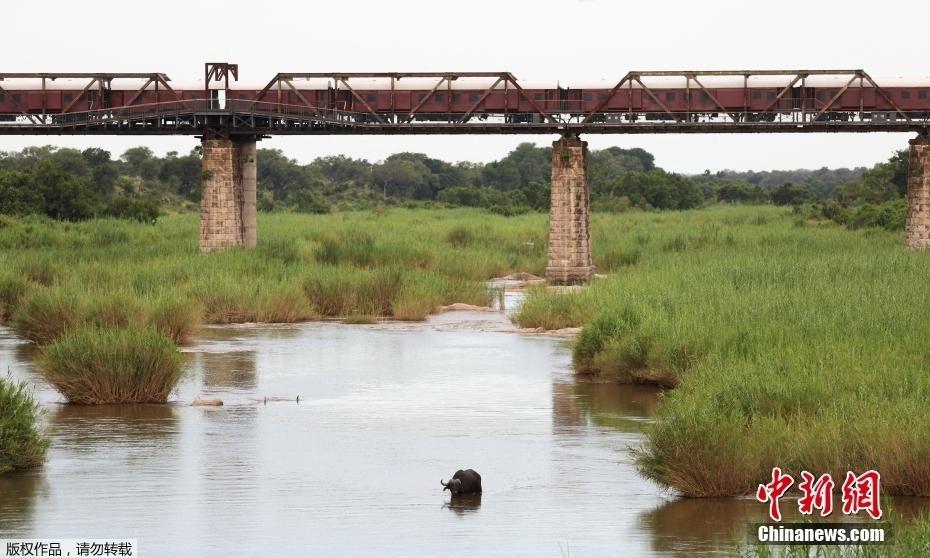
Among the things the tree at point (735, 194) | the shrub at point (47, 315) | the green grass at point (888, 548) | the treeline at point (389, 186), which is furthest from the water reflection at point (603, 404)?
the tree at point (735, 194)

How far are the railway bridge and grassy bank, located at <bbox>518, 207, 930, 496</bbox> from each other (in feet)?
36.0

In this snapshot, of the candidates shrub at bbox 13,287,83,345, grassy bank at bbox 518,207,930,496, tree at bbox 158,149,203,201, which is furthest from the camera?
tree at bbox 158,149,203,201

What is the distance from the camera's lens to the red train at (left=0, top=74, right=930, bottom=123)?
54.0 m

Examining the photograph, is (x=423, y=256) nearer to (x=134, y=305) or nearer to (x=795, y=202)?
(x=134, y=305)

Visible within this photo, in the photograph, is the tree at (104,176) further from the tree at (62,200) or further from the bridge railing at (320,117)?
the bridge railing at (320,117)

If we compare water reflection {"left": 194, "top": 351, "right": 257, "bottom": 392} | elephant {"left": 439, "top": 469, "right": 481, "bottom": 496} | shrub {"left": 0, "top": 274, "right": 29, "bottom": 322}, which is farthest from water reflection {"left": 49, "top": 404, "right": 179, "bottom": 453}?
shrub {"left": 0, "top": 274, "right": 29, "bottom": 322}

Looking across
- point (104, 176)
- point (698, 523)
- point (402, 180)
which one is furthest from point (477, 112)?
point (402, 180)

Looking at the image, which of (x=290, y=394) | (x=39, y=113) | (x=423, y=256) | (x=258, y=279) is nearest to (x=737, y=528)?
(x=290, y=394)

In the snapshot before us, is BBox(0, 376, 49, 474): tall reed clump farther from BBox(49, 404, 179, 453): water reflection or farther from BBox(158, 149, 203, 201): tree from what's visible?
BBox(158, 149, 203, 201): tree

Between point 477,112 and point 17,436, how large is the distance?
1489 inches

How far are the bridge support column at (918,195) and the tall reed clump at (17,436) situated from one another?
39466mm

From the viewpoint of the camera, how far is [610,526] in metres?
15.4

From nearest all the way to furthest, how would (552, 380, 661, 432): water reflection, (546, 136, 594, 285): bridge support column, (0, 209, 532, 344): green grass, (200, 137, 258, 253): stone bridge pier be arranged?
(552, 380, 661, 432): water reflection → (0, 209, 532, 344): green grass → (546, 136, 594, 285): bridge support column → (200, 137, 258, 253): stone bridge pier

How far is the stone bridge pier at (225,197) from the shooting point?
5412 cm
